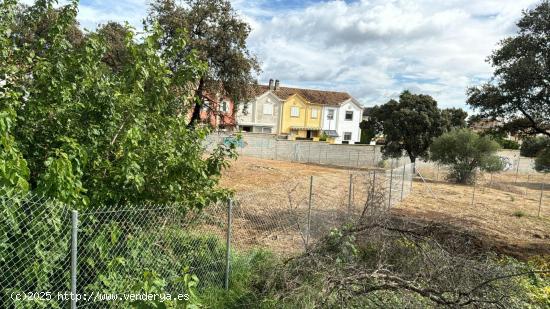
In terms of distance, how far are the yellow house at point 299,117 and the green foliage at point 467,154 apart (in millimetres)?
26240

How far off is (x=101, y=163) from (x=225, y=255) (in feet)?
7.79

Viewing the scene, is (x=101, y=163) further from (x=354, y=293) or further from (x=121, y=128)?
(x=354, y=293)

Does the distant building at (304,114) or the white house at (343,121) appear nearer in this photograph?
the distant building at (304,114)

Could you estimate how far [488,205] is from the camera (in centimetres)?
1739

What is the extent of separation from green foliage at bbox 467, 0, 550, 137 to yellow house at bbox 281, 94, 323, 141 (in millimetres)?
42202

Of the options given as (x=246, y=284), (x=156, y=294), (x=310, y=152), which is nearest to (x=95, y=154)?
(x=156, y=294)

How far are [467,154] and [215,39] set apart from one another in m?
18.7

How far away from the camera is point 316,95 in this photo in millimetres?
55969

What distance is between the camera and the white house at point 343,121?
55.2 metres

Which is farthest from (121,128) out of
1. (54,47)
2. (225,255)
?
(225,255)

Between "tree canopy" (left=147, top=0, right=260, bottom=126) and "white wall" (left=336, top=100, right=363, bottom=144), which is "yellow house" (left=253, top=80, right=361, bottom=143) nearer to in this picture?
"white wall" (left=336, top=100, right=363, bottom=144)

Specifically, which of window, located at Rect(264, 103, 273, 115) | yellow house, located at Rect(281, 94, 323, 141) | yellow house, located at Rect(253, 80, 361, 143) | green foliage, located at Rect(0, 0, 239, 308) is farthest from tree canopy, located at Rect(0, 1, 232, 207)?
yellow house, located at Rect(281, 94, 323, 141)

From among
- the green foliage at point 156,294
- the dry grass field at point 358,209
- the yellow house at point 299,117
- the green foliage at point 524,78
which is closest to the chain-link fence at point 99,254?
the green foliage at point 156,294

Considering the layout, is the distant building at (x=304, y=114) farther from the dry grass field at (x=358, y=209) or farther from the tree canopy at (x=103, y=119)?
the tree canopy at (x=103, y=119)
